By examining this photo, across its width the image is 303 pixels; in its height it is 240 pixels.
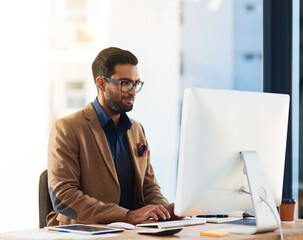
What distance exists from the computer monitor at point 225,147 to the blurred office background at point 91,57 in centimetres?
336

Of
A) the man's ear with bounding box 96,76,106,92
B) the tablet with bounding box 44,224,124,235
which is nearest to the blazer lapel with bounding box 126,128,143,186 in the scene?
the man's ear with bounding box 96,76,106,92

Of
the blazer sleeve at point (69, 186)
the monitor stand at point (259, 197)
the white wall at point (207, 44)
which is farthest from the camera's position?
the white wall at point (207, 44)

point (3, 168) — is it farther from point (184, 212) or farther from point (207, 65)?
point (184, 212)

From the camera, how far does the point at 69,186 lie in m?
Result: 2.51

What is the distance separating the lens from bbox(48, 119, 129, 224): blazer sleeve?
240 cm

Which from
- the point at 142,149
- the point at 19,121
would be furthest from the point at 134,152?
the point at 19,121

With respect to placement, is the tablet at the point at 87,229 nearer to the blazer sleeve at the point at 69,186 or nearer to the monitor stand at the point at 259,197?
the blazer sleeve at the point at 69,186

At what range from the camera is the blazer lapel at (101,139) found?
266cm

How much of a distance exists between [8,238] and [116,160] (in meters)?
0.94

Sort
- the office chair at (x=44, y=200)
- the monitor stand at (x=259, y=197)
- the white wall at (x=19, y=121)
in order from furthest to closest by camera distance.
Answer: the white wall at (x=19, y=121) → the office chair at (x=44, y=200) → the monitor stand at (x=259, y=197)

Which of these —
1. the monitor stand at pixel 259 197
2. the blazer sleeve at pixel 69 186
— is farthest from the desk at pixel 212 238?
the blazer sleeve at pixel 69 186

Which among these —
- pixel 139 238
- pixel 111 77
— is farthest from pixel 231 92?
pixel 111 77

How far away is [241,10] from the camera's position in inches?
219

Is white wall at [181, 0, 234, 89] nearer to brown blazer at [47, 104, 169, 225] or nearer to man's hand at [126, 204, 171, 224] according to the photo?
brown blazer at [47, 104, 169, 225]
